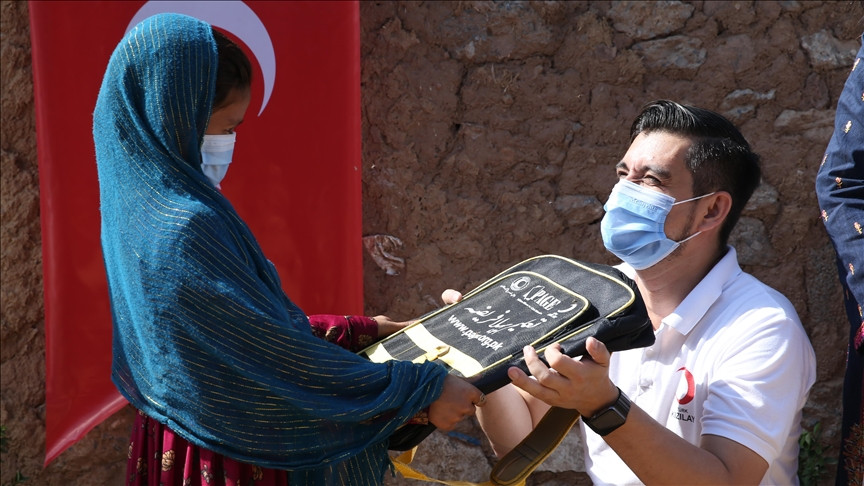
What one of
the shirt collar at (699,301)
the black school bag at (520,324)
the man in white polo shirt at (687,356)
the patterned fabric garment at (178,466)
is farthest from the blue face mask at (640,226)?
the patterned fabric garment at (178,466)

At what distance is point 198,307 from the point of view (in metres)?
1.68

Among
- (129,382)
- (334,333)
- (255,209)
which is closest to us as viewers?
(129,382)

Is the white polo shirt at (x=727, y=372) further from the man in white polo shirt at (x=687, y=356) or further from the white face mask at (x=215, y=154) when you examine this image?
the white face mask at (x=215, y=154)

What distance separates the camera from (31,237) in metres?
3.14

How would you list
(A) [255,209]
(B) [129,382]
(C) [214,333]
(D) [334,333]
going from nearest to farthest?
(C) [214,333]
(B) [129,382]
(D) [334,333]
(A) [255,209]

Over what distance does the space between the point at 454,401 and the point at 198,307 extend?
1.80 ft

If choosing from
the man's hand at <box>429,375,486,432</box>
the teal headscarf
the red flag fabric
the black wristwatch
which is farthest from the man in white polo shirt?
the red flag fabric

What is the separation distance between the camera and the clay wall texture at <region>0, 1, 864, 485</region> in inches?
120

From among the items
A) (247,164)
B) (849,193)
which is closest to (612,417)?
(849,193)

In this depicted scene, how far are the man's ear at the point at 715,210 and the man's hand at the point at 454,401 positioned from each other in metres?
0.82

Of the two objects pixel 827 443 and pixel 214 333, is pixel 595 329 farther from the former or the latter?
pixel 827 443

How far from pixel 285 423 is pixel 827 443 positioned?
2.12m

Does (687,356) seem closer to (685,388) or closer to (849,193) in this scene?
(685,388)

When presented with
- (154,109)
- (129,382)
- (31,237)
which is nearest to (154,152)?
(154,109)
